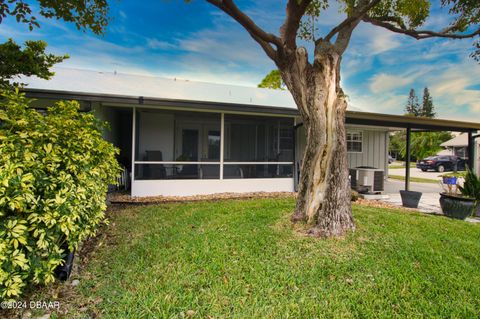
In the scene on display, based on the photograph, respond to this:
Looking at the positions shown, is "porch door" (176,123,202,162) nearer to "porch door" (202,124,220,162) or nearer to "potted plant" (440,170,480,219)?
"porch door" (202,124,220,162)

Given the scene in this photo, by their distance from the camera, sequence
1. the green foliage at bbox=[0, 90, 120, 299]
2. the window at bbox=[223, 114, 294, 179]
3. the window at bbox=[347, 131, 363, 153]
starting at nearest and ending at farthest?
the green foliage at bbox=[0, 90, 120, 299] → the window at bbox=[223, 114, 294, 179] → the window at bbox=[347, 131, 363, 153]

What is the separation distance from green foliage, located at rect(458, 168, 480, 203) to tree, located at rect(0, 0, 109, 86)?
9.96 meters

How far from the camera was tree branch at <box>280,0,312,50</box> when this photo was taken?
4207 millimetres

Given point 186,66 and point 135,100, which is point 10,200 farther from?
point 186,66

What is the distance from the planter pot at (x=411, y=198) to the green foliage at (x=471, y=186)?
106 cm

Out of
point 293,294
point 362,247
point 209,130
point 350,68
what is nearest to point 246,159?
point 209,130

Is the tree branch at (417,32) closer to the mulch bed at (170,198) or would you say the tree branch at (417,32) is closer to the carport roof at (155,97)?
the carport roof at (155,97)

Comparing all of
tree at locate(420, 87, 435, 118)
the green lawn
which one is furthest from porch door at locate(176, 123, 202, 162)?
tree at locate(420, 87, 435, 118)

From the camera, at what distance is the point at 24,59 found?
462 centimetres

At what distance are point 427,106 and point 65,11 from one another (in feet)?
264

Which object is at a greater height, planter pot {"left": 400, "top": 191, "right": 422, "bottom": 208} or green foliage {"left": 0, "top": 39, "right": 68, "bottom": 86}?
green foliage {"left": 0, "top": 39, "right": 68, "bottom": 86}

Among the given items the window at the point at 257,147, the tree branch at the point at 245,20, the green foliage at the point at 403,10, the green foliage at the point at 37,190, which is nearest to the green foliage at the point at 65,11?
the green foliage at the point at 37,190

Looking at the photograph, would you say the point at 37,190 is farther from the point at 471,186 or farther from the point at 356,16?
the point at 471,186

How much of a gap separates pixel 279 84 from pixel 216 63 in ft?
31.0
